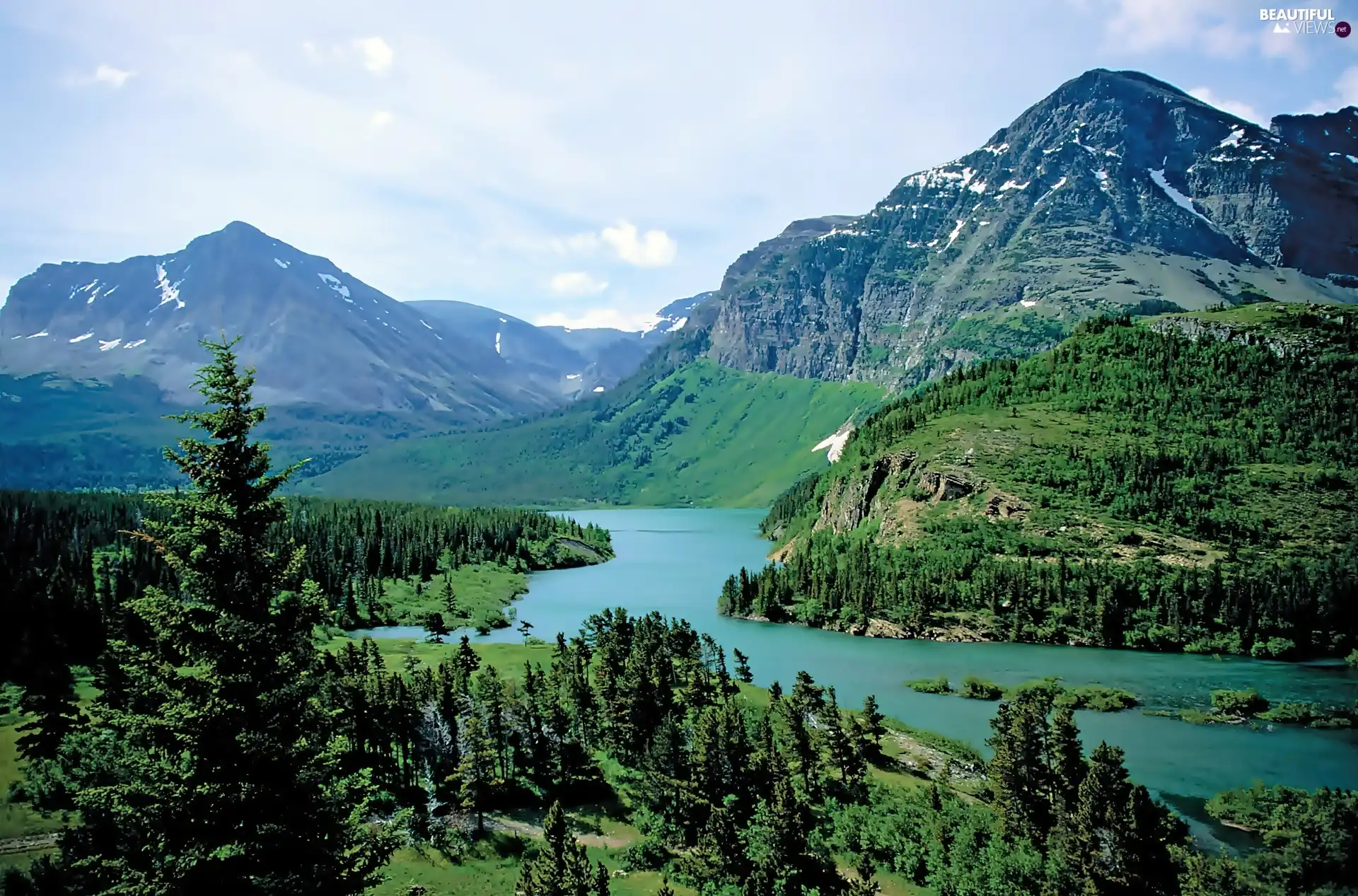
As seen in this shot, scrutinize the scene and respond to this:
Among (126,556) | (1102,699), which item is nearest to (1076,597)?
(1102,699)

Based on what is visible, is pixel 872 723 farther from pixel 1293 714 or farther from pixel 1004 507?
pixel 1004 507

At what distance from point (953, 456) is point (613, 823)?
347 ft

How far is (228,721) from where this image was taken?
48.8 ft

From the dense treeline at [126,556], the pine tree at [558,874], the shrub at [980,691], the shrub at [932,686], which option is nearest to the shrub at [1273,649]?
the shrub at [980,691]

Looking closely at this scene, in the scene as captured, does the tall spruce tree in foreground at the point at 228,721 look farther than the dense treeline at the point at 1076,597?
No

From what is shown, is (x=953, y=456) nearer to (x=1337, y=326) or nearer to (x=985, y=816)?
(x=1337, y=326)

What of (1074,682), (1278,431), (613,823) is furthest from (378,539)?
(1278,431)

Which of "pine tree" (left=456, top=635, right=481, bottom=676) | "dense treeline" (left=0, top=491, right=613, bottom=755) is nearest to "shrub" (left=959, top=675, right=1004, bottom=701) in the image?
"pine tree" (left=456, top=635, right=481, bottom=676)

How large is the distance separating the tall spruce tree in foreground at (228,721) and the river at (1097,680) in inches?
1964

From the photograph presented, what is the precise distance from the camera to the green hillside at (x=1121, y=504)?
94.5m

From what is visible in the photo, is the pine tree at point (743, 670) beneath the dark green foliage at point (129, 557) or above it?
beneath

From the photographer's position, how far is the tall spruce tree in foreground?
14.2 m

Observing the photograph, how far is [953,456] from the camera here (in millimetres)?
138125

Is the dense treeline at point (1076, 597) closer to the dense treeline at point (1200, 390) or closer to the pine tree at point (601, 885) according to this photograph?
the dense treeline at point (1200, 390)
